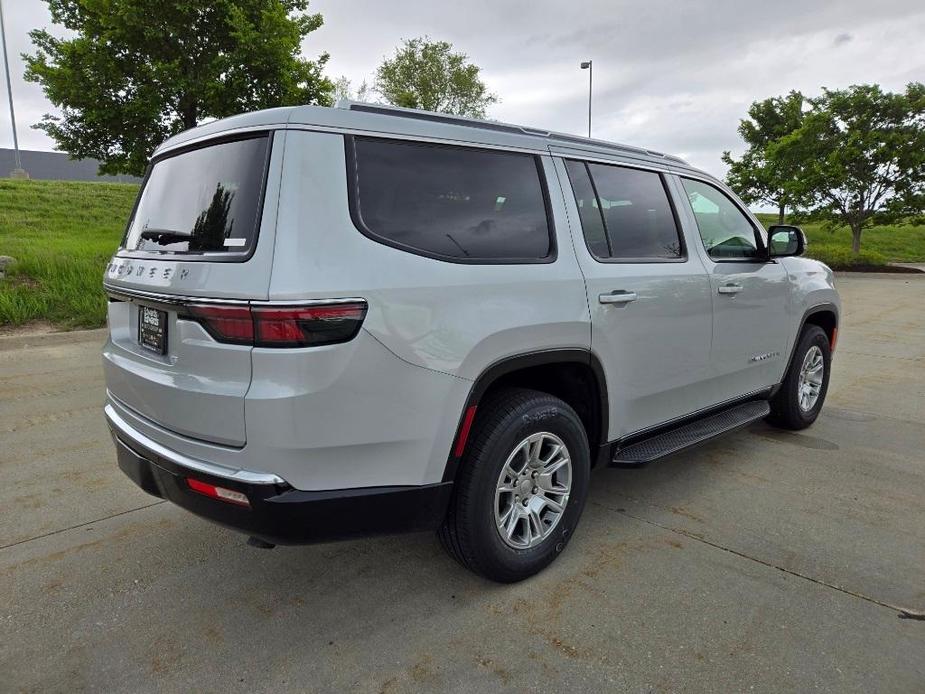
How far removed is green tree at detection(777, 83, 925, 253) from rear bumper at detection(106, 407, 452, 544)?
21.7 metres

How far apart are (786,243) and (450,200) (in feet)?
8.70

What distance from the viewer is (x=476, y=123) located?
2729 millimetres

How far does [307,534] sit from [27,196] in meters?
19.9

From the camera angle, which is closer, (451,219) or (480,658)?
(480,658)

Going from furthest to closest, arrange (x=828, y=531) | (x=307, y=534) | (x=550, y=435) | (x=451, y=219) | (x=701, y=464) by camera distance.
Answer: (x=701, y=464) → (x=828, y=531) → (x=550, y=435) → (x=451, y=219) → (x=307, y=534)

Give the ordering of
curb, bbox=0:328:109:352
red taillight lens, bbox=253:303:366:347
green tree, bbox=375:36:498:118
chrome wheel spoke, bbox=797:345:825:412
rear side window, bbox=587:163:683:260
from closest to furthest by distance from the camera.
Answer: red taillight lens, bbox=253:303:366:347, rear side window, bbox=587:163:683:260, chrome wheel spoke, bbox=797:345:825:412, curb, bbox=0:328:109:352, green tree, bbox=375:36:498:118

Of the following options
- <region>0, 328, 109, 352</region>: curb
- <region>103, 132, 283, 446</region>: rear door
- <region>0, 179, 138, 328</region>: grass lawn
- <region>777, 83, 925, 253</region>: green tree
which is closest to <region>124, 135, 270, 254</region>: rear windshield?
<region>103, 132, 283, 446</region>: rear door

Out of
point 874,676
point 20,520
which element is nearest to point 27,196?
point 20,520

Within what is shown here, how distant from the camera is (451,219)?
249 centimetres

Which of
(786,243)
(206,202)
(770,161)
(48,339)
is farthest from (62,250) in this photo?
(770,161)

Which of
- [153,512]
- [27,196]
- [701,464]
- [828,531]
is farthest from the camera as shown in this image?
[27,196]

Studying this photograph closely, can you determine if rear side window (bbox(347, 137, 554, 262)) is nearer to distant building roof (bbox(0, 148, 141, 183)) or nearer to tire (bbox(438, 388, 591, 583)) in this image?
tire (bbox(438, 388, 591, 583))

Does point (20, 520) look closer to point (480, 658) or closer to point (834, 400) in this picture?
point (480, 658)

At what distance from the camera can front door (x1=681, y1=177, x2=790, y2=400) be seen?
3684mm
